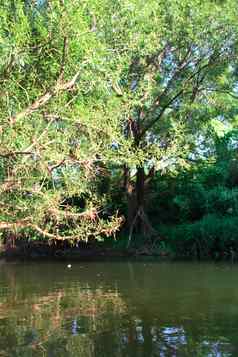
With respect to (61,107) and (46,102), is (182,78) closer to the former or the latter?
(61,107)

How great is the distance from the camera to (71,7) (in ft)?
27.9

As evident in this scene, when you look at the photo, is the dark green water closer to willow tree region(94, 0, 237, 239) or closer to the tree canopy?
the tree canopy

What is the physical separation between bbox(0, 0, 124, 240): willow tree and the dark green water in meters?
1.90

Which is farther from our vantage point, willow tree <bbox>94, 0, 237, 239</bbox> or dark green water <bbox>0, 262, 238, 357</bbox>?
willow tree <bbox>94, 0, 237, 239</bbox>

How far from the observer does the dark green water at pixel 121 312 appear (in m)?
10.0

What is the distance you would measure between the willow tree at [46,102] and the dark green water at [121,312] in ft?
6.23

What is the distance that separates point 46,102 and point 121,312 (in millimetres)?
5805

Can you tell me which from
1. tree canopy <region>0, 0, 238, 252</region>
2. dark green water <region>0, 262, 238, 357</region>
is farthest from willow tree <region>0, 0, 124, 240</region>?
dark green water <region>0, 262, 238, 357</region>

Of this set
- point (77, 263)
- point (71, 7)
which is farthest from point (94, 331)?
point (77, 263)

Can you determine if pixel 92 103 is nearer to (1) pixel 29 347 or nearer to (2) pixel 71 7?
(2) pixel 71 7

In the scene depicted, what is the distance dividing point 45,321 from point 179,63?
1591 centimetres

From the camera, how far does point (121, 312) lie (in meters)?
13.2

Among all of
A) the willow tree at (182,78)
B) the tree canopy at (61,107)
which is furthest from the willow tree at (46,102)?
the willow tree at (182,78)

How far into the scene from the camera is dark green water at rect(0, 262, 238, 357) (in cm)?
1003
